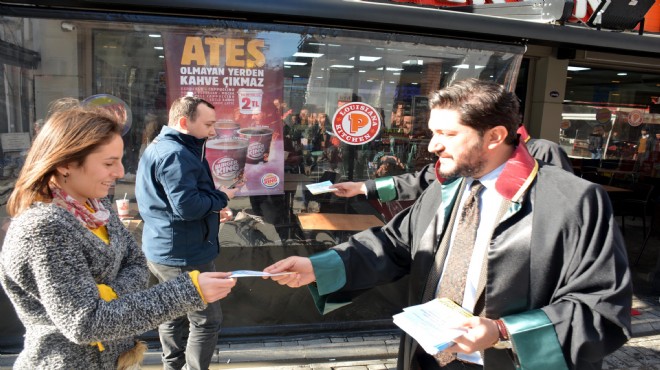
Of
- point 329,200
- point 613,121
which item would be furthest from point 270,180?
point 613,121

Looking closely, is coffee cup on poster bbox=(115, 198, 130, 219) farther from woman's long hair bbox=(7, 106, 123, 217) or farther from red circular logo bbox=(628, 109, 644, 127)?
red circular logo bbox=(628, 109, 644, 127)

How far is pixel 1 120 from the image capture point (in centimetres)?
354

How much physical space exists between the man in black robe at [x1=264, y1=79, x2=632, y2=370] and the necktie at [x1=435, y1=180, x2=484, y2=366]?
0.7 inches

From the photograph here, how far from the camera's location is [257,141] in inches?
169

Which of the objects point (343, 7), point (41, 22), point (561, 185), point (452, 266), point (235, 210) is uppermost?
point (343, 7)

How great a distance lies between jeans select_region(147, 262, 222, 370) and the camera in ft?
10.1

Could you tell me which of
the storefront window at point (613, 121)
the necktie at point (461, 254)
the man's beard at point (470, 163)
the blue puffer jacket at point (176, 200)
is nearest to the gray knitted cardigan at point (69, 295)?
the necktie at point (461, 254)

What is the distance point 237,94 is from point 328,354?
2.36m

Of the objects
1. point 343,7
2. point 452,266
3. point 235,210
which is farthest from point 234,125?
point 452,266

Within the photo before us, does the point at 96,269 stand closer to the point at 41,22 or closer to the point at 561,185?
the point at 561,185

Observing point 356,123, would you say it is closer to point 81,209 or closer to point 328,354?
point 328,354

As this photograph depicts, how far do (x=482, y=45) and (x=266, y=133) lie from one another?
209 centimetres

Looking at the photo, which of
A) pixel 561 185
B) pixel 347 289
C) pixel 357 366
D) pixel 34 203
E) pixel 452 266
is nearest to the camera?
pixel 34 203

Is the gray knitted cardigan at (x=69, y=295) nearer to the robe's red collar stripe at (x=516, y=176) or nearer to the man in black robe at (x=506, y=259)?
the man in black robe at (x=506, y=259)
